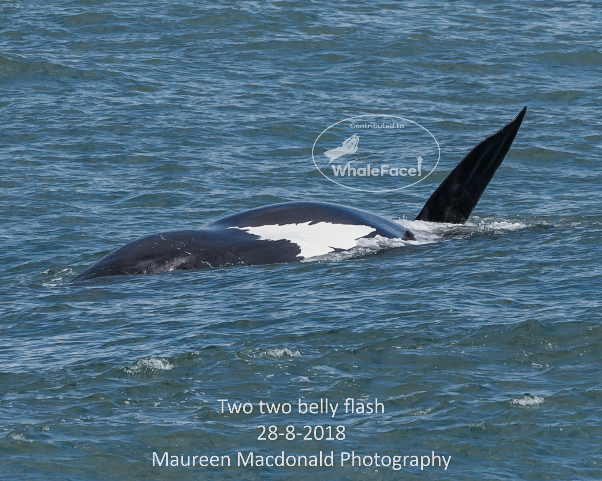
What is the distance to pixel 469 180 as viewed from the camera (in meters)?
16.8

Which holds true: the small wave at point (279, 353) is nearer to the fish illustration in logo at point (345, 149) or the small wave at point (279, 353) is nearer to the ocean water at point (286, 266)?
the ocean water at point (286, 266)

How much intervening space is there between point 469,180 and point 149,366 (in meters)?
6.87

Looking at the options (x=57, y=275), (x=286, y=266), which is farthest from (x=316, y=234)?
(x=57, y=275)

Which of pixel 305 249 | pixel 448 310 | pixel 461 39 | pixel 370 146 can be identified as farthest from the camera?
pixel 461 39

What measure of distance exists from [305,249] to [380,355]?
4.49 metres

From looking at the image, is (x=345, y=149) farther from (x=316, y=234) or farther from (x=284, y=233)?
(x=284, y=233)

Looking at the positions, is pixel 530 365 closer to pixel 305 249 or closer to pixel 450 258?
pixel 450 258

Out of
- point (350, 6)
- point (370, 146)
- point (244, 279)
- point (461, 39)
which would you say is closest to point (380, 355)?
point (244, 279)

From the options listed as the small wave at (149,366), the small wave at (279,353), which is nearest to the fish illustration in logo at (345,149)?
the small wave at (279,353)

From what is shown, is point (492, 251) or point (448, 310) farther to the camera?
point (492, 251)

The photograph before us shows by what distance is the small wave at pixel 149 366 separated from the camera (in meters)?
11.8

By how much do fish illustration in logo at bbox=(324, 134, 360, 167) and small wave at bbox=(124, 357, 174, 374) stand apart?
488 inches

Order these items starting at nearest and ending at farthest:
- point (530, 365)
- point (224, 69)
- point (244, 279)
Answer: point (530, 365) → point (244, 279) → point (224, 69)

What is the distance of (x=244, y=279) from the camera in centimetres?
1526
